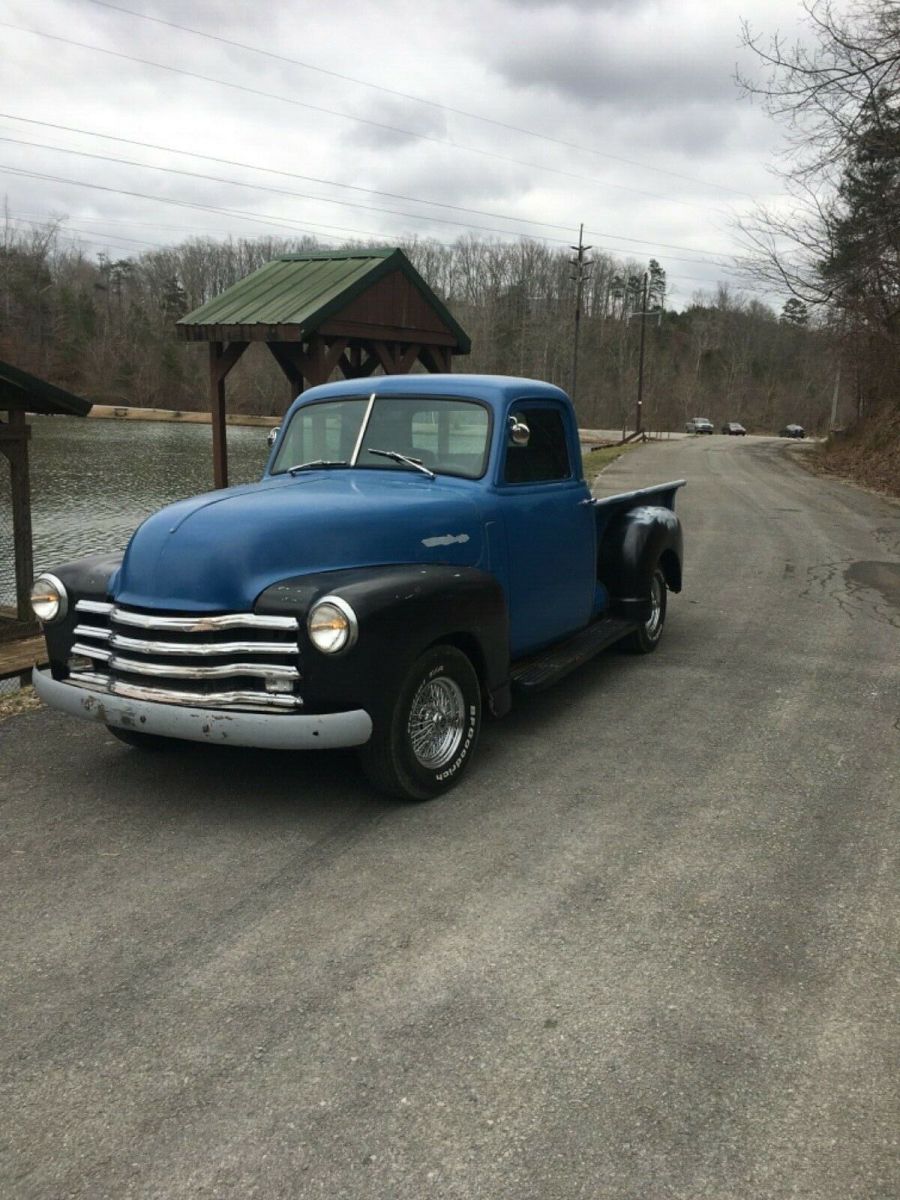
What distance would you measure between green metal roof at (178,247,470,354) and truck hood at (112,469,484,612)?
740 centimetres

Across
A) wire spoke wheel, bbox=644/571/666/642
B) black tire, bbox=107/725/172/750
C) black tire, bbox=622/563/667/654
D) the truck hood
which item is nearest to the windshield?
the truck hood

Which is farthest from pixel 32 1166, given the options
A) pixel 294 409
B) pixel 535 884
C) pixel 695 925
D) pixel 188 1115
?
pixel 294 409

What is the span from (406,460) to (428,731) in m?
1.63

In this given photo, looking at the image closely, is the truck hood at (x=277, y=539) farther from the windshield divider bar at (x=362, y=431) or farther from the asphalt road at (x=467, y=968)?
the asphalt road at (x=467, y=968)

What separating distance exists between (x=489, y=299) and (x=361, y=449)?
359 feet

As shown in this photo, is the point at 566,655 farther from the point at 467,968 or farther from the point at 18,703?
the point at 18,703

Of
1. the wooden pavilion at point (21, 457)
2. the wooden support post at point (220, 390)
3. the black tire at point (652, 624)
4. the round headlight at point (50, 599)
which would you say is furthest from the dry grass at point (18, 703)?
the wooden support post at point (220, 390)

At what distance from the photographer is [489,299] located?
109938mm

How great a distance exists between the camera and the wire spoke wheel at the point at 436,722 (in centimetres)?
465

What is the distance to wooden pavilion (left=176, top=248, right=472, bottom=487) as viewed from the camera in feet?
40.3

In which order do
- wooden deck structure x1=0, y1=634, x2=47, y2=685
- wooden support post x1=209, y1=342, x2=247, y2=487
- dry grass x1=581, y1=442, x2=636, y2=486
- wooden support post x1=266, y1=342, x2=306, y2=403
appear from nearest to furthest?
wooden deck structure x1=0, y1=634, x2=47, y2=685 < wooden support post x1=266, y1=342, x2=306, y2=403 < wooden support post x1=209, y1=342, x2=247, y2=487 < dry grass x1=581, y1=442, x2=636, y2=486

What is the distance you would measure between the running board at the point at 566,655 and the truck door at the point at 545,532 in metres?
0.09

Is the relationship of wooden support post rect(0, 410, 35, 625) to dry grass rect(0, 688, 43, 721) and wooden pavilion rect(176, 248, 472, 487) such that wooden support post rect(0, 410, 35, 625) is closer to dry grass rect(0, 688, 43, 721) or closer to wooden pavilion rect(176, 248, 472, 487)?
dry grass rect(0, 688, 43, 721)

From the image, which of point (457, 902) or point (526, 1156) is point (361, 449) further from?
point (526, 1156)
